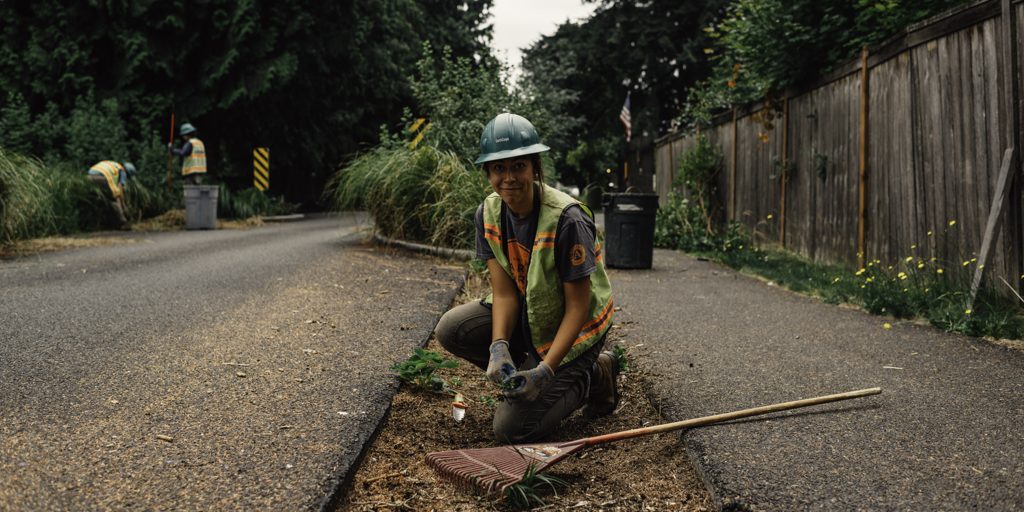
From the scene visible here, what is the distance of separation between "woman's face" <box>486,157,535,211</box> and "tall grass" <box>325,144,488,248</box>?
5329 mm

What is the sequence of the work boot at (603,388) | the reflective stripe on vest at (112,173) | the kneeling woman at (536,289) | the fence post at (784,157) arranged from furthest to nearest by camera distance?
the reflective stripe on vest at (112,173) → the fence post at (784,157) → the work boot at (603,388) → the kneeling woman at (536,289)

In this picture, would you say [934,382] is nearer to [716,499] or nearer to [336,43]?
[716,499]

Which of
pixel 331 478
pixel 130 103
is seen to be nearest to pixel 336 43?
pixel 130 103

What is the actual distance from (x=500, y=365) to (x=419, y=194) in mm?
6485

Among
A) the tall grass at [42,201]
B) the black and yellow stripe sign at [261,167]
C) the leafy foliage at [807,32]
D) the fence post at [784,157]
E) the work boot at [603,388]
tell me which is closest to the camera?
the work boot at [603,388]

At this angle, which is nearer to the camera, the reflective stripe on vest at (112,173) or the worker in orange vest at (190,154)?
the reflective stripe on vest at (112,173)

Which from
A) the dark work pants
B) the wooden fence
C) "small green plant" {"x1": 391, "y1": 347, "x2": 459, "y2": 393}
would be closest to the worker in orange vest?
the wooden fence

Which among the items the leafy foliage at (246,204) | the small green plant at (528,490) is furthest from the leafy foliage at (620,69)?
the small green plant at (528,490)

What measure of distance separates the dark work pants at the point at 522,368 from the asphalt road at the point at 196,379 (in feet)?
1.33

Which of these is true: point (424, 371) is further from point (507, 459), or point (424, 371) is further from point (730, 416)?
point (730, 416)

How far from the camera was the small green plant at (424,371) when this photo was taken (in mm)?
3865

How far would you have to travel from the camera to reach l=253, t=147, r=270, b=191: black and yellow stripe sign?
64.3 ft

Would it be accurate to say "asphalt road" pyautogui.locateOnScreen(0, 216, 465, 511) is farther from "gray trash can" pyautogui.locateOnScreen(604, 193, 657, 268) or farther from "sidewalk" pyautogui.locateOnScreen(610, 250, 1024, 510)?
"gray trash can" pyautogui.locateOnScreen(604, 193, 657, 268)

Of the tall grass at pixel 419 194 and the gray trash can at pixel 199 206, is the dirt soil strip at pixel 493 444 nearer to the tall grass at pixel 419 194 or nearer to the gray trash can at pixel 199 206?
the tall grass at pixel 419 194
